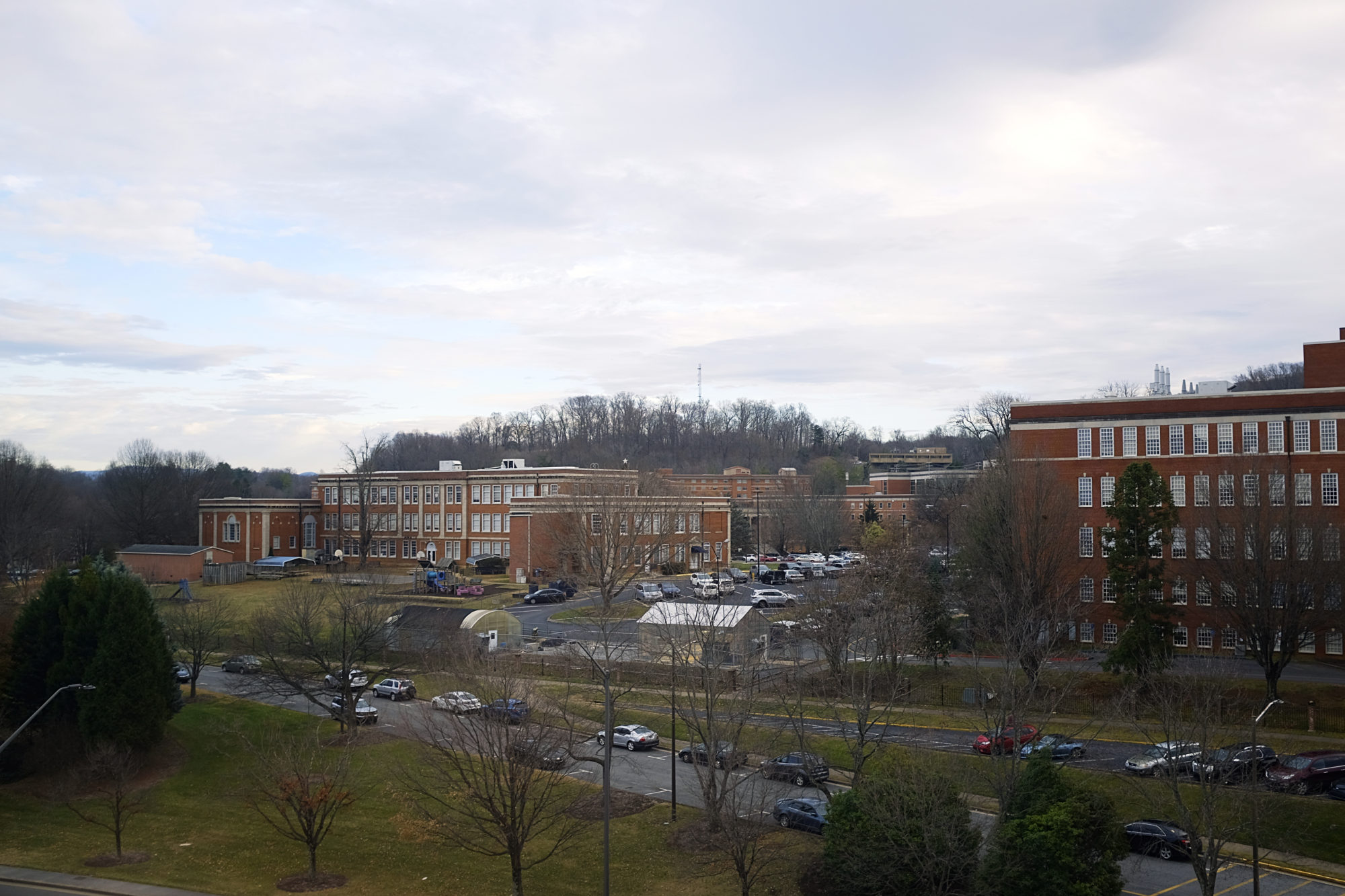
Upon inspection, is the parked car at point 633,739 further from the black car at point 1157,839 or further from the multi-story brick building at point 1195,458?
the multi-story brick building at point 1195,458

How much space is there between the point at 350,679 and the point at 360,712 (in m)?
1.54

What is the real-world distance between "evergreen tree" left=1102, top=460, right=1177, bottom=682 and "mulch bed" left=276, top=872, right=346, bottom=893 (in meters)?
31.5

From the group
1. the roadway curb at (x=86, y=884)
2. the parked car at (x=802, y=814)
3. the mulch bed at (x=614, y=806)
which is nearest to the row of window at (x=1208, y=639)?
the parked car at (x=802, y=814)

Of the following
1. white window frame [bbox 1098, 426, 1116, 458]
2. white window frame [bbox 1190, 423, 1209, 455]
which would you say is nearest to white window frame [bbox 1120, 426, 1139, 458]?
white window frame [bbox 1098, 426, 1116, 458]

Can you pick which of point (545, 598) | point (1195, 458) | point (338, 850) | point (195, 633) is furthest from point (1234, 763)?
point (545, 598)

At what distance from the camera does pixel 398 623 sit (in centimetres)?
4769

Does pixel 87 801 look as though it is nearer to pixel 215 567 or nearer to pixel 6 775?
pixel 6 775

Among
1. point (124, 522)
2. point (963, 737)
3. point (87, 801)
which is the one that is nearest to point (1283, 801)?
point (963, 737)

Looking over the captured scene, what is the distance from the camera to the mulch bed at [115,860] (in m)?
28.5

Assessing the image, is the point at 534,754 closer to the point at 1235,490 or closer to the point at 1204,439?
the point at 1235,490

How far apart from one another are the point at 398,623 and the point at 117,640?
42.0ft

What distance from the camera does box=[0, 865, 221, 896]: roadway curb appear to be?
85.1 feet

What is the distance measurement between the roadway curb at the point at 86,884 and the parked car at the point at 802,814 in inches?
649

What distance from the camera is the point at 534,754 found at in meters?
25.4
